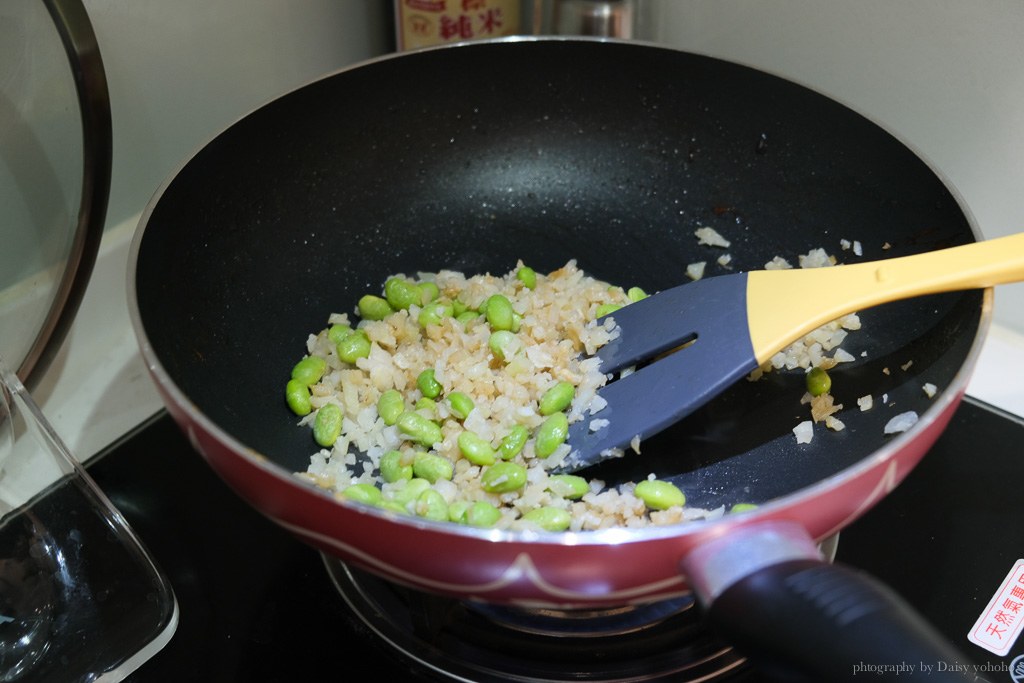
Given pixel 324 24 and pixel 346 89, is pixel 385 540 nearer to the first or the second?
pixel 346 89

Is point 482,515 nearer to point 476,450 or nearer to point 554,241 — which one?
Answer: point 476,450

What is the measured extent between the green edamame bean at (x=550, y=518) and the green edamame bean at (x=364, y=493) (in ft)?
0.45

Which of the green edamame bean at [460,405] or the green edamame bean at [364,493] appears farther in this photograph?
the green edamame bean at [460,405]

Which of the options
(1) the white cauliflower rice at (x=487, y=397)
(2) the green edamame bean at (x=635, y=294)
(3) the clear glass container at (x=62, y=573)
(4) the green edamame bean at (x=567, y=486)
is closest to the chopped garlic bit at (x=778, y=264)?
(1) the white cauliflower rice at (x=487, y=397)

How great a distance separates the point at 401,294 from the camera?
3.54 ft

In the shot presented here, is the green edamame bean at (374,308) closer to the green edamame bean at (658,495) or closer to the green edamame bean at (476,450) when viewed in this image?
the green edamame bean at (476,450)

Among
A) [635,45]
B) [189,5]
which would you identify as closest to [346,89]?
[189,5]

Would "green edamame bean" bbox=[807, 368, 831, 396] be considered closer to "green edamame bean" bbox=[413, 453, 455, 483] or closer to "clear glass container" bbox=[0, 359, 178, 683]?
"green edamame bean" bbox=[413, 453, 455, 483]

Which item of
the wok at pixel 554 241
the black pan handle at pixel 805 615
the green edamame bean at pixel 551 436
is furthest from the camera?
the green edamame bean at pixel 551 436

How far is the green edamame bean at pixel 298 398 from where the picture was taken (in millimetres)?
974

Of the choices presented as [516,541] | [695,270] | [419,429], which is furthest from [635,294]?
[516,541]

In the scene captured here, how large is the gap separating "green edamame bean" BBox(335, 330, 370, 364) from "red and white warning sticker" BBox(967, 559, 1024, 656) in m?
0.67

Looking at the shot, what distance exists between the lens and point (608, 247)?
3.87 feet

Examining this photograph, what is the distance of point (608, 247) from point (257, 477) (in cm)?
64
